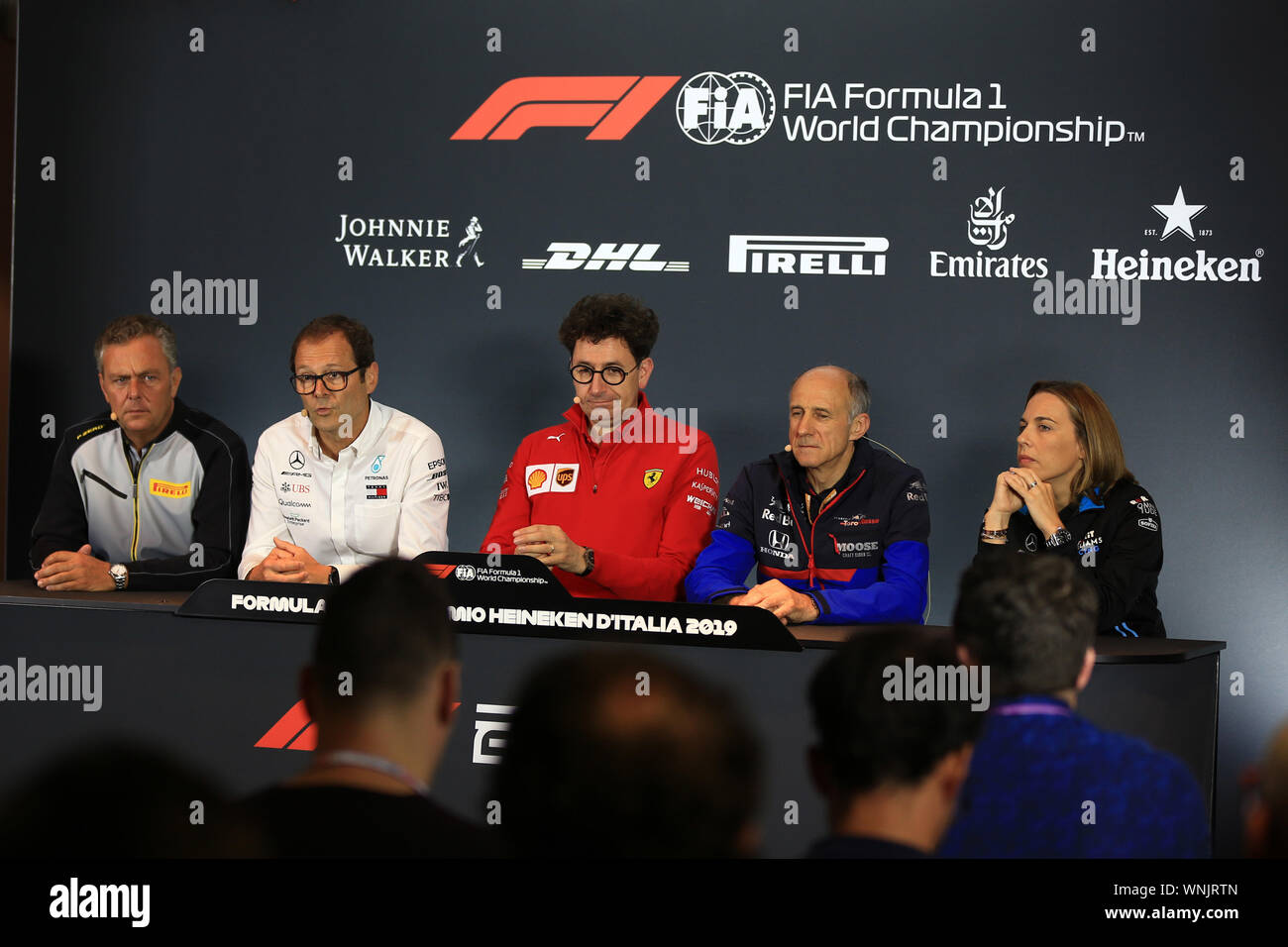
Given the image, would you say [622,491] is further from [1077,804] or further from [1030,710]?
[1077,804]

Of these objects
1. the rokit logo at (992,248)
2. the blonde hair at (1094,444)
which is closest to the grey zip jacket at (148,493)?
the blonde hair at (1094,444)

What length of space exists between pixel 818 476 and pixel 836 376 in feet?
0.93

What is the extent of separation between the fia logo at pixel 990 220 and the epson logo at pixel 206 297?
2.88 metres

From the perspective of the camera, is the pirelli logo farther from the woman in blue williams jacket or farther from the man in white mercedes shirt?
the woman in blue williams jacket

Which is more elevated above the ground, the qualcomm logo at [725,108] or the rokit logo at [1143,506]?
the qualcomm logo at [725,108]

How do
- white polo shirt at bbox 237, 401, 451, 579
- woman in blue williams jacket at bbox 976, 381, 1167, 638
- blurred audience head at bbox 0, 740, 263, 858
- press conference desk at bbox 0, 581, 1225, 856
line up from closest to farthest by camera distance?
blurred audience head at bbox 0, 740, 263, 858 < press conference desk at bbox 0, 581, 1225, 856 < woman in blue williams jacket at bbox 976, 381, 1167, 638 < white polo shirt at bbox 237, 401, 451, 579

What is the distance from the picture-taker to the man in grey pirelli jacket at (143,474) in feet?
10.8

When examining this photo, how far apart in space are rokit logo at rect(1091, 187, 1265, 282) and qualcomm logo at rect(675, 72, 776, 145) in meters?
1.39

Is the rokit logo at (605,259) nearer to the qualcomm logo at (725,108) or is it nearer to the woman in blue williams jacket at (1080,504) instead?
the qualcomm logo at (725,108)

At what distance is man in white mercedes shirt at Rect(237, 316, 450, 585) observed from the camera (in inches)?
123

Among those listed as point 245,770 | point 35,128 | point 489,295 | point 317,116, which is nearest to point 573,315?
point 489,295

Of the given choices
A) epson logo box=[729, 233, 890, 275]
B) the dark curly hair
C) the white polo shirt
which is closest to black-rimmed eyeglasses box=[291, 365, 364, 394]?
the white polo shirt

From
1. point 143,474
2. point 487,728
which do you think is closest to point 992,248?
point 487,728

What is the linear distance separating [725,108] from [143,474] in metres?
2.53
